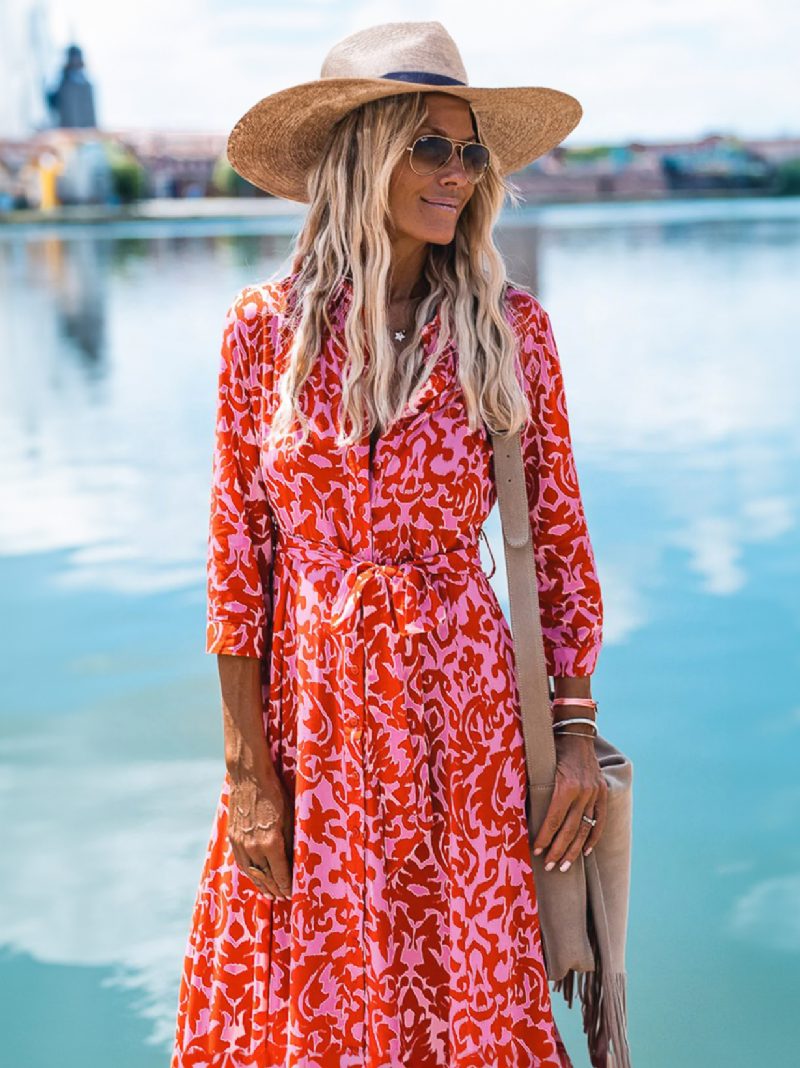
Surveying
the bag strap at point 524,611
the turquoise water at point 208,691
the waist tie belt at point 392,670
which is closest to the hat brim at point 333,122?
the bag strap at point 524,611

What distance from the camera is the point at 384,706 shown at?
71.4 inches

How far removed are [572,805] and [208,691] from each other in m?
2.71

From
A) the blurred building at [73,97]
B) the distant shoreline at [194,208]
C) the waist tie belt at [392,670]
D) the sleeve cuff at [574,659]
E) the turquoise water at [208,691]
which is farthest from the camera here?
the blurred building at [73,97]

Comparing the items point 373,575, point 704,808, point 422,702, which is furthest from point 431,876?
point 704,808

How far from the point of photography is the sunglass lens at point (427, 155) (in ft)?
5.98

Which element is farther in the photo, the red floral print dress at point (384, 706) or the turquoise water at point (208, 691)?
the turquoise water at point (208, 691)

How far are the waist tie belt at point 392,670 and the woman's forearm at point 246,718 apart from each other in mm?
137

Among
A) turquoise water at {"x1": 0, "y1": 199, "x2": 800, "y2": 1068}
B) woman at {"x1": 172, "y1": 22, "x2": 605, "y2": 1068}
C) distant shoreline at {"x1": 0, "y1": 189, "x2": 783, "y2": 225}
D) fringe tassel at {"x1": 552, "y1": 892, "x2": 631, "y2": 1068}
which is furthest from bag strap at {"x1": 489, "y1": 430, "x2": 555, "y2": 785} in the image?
distant shoreline at {"x1": 0, "y1": 189, "x2": 783, "y2": 225}

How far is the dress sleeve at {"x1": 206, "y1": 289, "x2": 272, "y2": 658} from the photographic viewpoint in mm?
1850

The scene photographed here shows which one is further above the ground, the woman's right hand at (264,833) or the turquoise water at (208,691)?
the woman's right hand at (264,833)

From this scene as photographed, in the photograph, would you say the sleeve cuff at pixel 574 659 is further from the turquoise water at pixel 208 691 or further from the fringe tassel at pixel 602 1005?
the turquoise water at pixel 208 691

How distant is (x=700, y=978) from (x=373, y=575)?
1.61 metres

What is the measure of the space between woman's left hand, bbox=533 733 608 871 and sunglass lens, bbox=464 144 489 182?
2.60ft

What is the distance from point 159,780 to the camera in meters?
3.85
